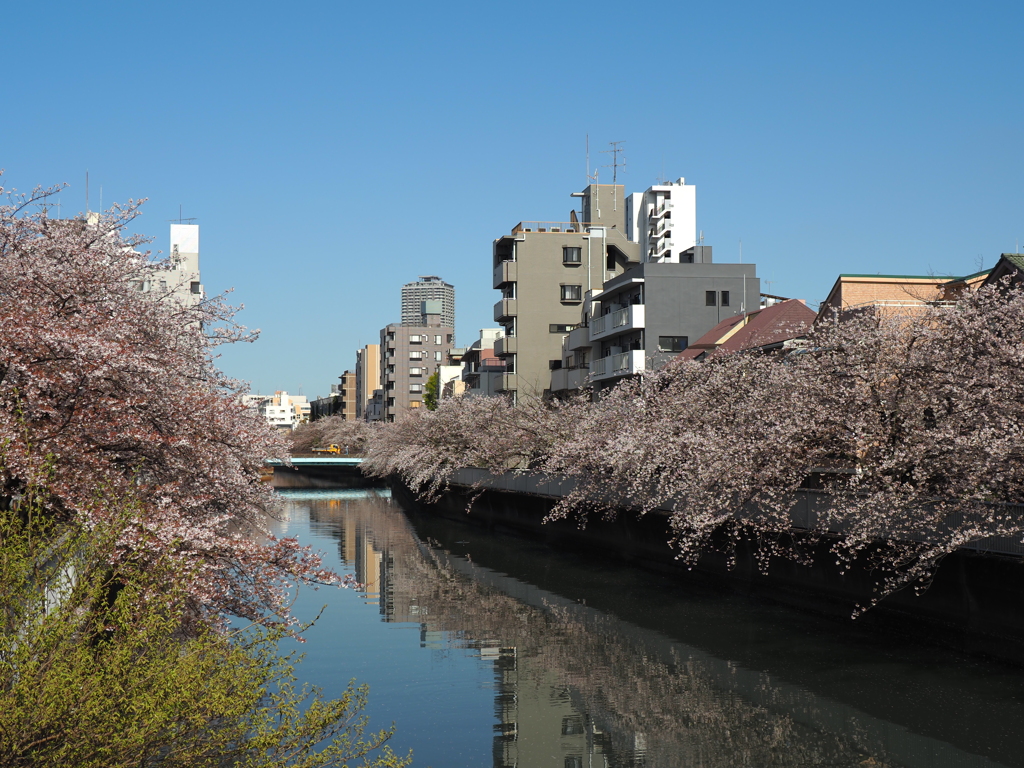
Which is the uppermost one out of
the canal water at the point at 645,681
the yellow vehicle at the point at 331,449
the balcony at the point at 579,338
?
the balcony at the point at 579,338

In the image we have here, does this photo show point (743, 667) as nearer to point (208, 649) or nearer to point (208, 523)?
point (208, 523)

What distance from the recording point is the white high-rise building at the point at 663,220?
7731 centimetres

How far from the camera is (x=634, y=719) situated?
56.3 feet


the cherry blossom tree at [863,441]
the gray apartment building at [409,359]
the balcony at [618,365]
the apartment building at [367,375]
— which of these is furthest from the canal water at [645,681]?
the apartment building at [367,375]

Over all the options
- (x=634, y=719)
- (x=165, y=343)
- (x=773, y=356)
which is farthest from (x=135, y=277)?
(x=773, y=356)

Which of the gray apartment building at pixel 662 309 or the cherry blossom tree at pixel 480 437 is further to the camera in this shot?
the gray apartment building at pixel 662 309

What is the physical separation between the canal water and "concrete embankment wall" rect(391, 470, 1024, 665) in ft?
1.85

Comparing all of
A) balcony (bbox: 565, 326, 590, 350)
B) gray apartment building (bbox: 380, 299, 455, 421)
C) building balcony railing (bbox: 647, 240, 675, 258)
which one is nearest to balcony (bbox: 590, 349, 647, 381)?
balcony (bbox: 565, 326, 590, 350)

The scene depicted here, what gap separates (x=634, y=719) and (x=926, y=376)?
915 cm

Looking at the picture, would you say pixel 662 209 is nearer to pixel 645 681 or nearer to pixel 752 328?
pixel 752 328

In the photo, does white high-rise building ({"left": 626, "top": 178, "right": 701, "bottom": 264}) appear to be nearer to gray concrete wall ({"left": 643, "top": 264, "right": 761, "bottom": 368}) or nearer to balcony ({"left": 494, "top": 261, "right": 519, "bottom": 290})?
balcony ({"left": 494, "top": 261, "right": 519, "bottom": 290})

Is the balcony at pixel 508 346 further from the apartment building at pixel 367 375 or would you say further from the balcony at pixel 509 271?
the apartment building at pixel 367 375

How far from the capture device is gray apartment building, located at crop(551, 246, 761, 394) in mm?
54562

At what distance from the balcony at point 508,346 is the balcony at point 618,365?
43.0ft
